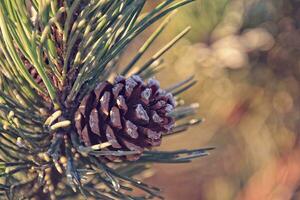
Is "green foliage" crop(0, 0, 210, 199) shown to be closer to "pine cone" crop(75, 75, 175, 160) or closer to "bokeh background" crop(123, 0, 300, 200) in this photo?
"pine cone" crop(75, 75, 175, 160)

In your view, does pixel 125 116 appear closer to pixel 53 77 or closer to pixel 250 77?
pixel 53 77

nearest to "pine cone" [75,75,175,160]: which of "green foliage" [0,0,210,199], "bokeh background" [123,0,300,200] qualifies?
"green foliage" [0,0,210,199]

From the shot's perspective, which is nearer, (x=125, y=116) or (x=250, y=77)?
(x=125, y=116)

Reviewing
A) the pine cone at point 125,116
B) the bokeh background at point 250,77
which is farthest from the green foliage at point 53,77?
the bokeh background at point 250,77

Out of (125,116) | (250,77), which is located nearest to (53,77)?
(125,116)

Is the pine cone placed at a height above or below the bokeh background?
above

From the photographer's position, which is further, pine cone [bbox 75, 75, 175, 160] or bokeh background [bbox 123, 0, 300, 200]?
bokeh background [bbox 123, 0, 300, 200]
